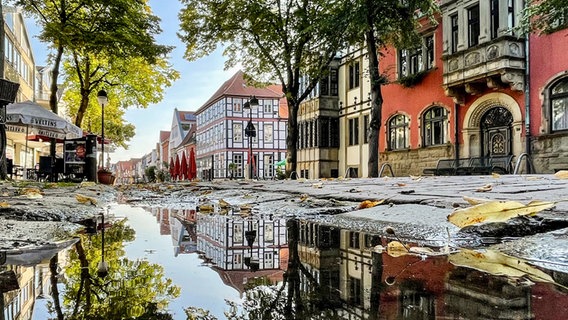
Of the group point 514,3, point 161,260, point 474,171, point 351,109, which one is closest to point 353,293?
point 161,260

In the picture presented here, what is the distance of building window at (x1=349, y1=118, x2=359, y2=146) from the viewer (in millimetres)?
26469

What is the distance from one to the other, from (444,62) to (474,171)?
5.40 m

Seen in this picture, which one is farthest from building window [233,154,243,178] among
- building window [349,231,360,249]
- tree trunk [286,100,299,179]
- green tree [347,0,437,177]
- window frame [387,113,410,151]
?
building window [349,231,360,249]

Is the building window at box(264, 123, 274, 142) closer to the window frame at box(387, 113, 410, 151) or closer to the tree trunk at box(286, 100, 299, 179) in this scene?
the window frame at box(387, 113, 410, 151)

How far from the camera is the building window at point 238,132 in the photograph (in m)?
54.3

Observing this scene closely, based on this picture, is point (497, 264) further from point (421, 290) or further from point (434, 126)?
point (434, 126)

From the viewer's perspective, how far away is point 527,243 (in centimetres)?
187

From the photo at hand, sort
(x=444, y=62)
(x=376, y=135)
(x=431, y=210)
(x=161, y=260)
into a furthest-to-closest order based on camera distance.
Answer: (x=444, y=62) → (x=376, y=135) → (x=431, y=210) → (x=161, y=260)

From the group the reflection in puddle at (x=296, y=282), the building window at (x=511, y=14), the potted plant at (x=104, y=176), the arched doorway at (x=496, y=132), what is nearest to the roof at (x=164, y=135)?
the potted plant at (x=104, y=176)

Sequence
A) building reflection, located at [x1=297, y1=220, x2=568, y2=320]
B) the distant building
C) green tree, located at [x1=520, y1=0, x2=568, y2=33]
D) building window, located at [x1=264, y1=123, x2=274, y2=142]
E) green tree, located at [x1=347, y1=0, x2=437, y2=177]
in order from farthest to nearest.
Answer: building window, located at [x1=264, y1=123, x2=274, y2=142], the distant building, green tree, located at [x1=347, y1=0, x2=437, y2=177], green tree, located at [x1=520, y1=0, x2=568, y2=33], building reflection, located at [x1=297, y1=220, x2=568, y2=320]

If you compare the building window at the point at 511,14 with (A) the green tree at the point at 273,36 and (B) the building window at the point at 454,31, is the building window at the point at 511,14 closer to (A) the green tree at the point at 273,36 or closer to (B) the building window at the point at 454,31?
(B) the building window at the point at 454,31

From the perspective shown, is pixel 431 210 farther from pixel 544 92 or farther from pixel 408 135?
pixel 408 135

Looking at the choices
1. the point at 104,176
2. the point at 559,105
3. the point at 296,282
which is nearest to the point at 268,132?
the point at 104,176

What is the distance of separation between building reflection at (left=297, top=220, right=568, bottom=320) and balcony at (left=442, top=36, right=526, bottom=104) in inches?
648
